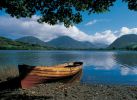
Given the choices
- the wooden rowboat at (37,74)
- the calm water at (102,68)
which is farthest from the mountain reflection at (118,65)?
the wooden rowboat at (37,74)

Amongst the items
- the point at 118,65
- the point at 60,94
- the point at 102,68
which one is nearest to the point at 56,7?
the point at 60,94

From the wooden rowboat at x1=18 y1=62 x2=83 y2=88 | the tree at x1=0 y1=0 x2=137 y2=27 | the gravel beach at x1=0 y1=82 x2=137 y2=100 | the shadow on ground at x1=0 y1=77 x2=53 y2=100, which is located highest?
the tree at x1=0 y1=0 x2=137 y2=27

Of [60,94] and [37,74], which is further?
[37,74]

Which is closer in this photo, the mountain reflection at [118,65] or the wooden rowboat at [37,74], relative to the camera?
the wooden rowboat at [37,74]

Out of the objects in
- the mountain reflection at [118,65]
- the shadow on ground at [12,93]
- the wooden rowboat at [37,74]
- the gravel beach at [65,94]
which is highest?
the wooden rowboat at [37,74]

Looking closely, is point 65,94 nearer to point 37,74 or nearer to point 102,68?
point 37,74

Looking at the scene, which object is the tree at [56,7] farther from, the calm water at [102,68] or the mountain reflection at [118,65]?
the mountain reflection at [118,65]

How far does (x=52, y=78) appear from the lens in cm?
3038

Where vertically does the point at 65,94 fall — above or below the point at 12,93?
below

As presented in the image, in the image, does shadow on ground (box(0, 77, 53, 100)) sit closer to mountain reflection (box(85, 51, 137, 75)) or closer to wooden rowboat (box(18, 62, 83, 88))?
wooden rowboat (box(18, 62, 83, 88))

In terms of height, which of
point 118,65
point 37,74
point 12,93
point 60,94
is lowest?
point 118,65

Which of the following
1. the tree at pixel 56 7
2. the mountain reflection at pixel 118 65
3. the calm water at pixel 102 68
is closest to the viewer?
the tree at pixel 56 7

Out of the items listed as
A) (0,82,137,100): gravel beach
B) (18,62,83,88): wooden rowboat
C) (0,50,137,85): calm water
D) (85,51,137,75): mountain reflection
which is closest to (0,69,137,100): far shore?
(0,82,137,100): gravel beach

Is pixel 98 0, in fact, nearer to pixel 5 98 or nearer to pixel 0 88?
pixel 5 98
